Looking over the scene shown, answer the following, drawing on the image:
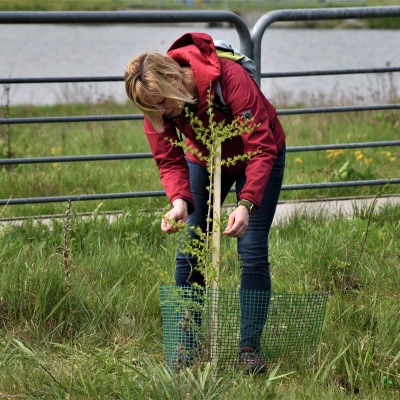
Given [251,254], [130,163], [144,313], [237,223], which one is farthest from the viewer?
[130,163]

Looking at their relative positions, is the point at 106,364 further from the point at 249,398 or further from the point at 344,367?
the point at 344,367

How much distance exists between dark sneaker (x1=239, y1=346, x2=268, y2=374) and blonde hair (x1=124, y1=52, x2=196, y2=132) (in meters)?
0.91

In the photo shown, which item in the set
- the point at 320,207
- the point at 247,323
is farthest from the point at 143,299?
the point at 320,207

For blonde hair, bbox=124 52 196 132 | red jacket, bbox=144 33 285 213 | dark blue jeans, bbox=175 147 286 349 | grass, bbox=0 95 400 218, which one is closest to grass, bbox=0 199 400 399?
dark blue jeans, bbox=175 147 286 349

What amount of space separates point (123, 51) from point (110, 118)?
18.2 meters

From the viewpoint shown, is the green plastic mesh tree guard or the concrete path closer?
the green plastic mesh tree guard

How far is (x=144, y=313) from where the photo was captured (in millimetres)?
3561

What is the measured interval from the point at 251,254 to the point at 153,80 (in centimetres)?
74

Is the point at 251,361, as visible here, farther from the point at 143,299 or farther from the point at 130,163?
the point at 130,163

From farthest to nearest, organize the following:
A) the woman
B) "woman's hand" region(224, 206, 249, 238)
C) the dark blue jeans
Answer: the dark blue jeans < the woman < "woman's hand" region(224, 206, 249, 238)

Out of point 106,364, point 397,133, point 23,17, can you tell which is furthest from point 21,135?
point 106,364

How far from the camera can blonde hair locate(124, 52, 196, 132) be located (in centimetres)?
286

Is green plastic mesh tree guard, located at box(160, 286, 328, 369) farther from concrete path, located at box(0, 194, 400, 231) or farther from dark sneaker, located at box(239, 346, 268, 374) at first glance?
concrete path, located at box(0, 194, 400, 231)

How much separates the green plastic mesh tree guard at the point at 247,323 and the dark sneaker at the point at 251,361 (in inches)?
1.2
